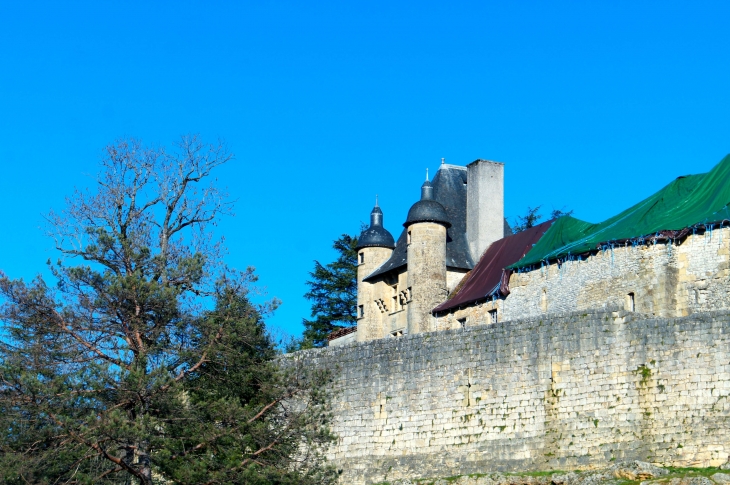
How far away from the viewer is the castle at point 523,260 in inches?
1209

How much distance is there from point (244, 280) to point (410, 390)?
425cm

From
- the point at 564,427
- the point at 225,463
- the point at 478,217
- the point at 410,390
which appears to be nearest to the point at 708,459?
the point at 564,427

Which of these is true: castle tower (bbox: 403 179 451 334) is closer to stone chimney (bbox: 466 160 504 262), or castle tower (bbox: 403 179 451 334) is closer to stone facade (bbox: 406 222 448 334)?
stone facade (bbox: 406 222 448 334)

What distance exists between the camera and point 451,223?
136 ft

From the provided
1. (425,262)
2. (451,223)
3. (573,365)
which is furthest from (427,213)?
(573,365)

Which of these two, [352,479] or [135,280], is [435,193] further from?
[135,280]

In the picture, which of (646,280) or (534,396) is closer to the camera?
(534,396)

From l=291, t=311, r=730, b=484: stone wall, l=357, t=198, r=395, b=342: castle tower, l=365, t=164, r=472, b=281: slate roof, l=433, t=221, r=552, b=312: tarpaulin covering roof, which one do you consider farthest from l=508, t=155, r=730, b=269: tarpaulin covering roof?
l=357, t=198, r=395, b=342: castle tower

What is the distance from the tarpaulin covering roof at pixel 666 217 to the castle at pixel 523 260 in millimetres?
34

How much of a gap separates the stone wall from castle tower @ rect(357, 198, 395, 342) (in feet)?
41.3

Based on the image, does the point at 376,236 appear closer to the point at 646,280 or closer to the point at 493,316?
the point at 493,316

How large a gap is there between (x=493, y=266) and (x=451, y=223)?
332cm

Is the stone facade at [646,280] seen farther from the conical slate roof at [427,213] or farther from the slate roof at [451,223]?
the slate roof at [451,223]

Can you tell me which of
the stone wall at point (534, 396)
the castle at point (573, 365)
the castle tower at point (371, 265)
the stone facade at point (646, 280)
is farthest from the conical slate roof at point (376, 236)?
the stone wall at point (534, 396)
